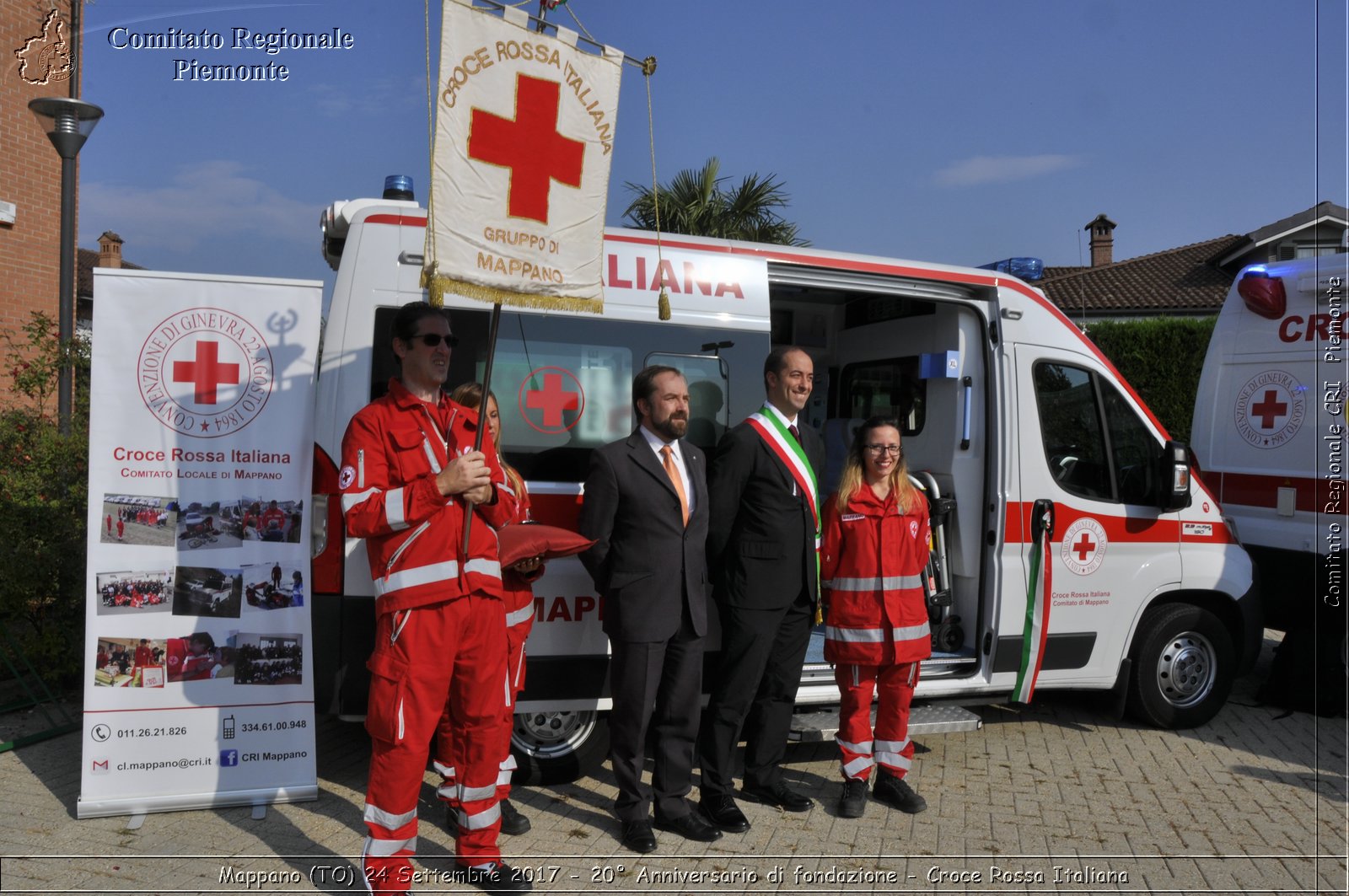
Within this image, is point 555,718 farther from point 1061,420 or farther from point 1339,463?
point 1339,463

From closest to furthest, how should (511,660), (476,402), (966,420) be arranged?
1. (511,660)
2. (476,402)
3. (966,420)

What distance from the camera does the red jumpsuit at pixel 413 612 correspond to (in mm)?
3303

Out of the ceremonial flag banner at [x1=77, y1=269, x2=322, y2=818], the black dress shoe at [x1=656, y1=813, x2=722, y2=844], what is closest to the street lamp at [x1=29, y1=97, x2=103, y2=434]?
the ceremonial flag banner at [x1=77, y1=269, x2=322, y2=818]

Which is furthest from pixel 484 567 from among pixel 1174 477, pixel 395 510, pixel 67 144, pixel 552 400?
pixel 67 144

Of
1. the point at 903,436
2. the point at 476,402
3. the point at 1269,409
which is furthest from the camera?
the point at 1269,409

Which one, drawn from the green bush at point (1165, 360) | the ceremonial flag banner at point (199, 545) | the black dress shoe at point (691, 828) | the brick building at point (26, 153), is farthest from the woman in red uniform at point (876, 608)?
the green bush at point (1165, 360)

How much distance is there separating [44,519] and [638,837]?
369 centimetres

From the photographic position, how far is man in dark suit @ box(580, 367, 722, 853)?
4023mm

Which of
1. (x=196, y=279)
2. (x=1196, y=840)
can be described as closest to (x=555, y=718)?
(x=196, y=279)

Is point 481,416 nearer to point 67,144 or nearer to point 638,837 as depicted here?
point 638,837

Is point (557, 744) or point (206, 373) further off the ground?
point (206, 373)

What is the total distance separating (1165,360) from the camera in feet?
Answer: 59.3

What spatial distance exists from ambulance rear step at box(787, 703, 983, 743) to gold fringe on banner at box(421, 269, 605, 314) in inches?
92.2

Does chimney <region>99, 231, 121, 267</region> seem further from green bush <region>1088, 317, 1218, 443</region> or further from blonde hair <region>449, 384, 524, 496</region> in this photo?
blonde hair <region>449, 384, 524, 496</region>
